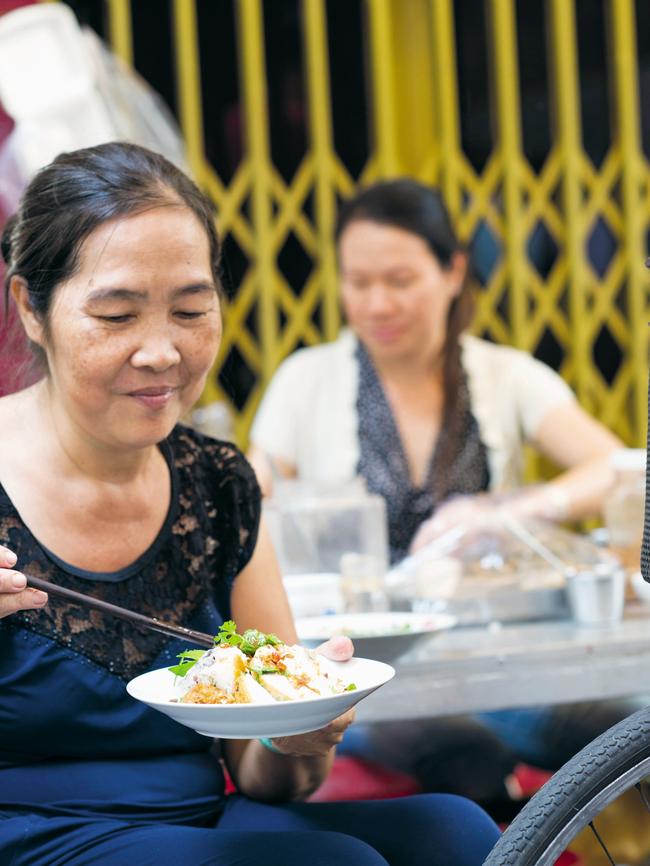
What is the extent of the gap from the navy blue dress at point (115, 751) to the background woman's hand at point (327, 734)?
92 mm

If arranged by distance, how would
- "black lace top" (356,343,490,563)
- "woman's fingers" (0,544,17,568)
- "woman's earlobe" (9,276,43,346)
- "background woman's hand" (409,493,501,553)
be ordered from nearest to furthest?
1. "woman's fingers" (0,544,17,568)
2. "woman's earlobe" (9,276,43,346)
3. "background woman's hand" (409,493,501,553)
4. "black lace top" (356,343,490,563)

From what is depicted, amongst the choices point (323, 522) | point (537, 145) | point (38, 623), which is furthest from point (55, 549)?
point (537, 145)

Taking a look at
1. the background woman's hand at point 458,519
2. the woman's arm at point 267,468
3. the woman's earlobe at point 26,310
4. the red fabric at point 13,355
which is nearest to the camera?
the woman's earlobe at point 26,310

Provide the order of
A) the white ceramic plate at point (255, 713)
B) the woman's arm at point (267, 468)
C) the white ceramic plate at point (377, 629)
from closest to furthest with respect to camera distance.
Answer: the white ceramic plate at point (255, 713) < the white ceramic plate at point (377, 629) < the woman's arm at point (267, 468)

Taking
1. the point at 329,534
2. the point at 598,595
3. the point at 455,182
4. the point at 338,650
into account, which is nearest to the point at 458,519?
the point at 329,534

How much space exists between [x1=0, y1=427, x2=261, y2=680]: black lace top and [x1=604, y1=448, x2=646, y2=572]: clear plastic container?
87cm

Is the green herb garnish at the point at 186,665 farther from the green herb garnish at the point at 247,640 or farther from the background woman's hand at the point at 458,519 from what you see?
the background woman's hand at the point at 458,519

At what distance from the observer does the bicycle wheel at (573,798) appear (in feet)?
4.03

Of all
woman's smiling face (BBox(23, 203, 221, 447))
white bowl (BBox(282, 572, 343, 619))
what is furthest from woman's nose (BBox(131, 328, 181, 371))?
white bowl (BBox(282, 572, 343, 619))

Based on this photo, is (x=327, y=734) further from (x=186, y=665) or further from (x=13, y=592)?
(x=13, y=592)

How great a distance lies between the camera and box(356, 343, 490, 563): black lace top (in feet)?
10.2

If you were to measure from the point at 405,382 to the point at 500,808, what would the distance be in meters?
1.13

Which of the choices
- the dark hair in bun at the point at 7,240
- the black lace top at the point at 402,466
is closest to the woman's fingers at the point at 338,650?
the dark hair in bun at the point at 7,240

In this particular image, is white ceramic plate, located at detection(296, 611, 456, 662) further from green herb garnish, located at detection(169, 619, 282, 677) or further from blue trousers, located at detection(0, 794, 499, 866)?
green herb garnish, located at detection(169, 619, 282, 677)
